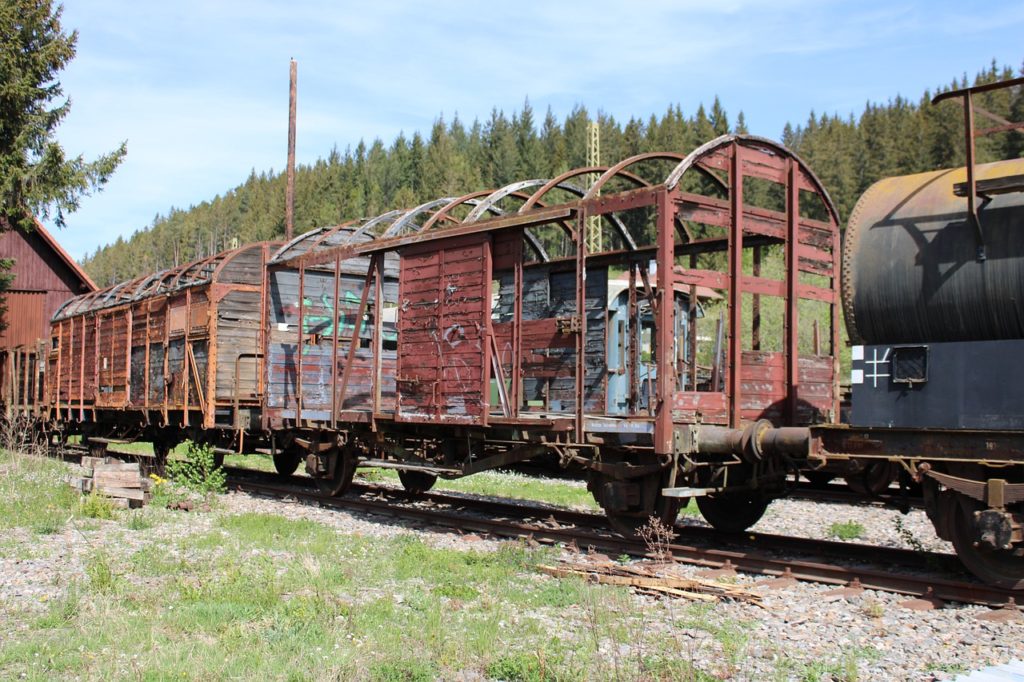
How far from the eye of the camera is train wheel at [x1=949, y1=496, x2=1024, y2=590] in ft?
24.5

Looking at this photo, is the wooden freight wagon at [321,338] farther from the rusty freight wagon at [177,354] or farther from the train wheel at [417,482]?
the train wheel at [417,482]

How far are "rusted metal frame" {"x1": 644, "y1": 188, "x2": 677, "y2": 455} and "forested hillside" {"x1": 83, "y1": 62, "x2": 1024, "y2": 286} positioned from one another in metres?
55.6

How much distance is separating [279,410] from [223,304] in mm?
2497

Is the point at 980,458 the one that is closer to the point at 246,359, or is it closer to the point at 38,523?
the point at 38,523

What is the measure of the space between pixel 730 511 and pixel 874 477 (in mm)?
2564

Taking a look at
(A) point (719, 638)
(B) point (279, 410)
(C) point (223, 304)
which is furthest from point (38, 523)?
(A) point (719, 638)

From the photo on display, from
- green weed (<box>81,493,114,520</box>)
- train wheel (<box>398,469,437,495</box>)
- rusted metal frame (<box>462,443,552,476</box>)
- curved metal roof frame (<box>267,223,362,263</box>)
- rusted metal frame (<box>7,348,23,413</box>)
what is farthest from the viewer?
rusted metal frame (<box>7,348,23,413</box>)

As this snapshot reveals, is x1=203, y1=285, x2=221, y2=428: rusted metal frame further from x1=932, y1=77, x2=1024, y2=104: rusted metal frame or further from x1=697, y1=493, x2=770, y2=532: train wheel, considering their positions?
x1=932, y1=77, x2=1024, y2=104: rusted metal frame

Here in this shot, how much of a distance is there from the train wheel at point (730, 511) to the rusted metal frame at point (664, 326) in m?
2.14

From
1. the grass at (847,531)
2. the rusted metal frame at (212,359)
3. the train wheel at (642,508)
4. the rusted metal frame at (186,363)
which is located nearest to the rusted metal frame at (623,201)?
the train wheel at (642,508)

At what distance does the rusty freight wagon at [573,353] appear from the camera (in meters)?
9.54

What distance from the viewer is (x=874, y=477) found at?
8570 millimetres

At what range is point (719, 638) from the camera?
251 inches

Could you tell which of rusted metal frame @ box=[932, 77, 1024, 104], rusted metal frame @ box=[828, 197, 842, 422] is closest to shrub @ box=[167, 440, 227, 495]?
rusted metal frame @ box=[828, 197, 842, 422]
